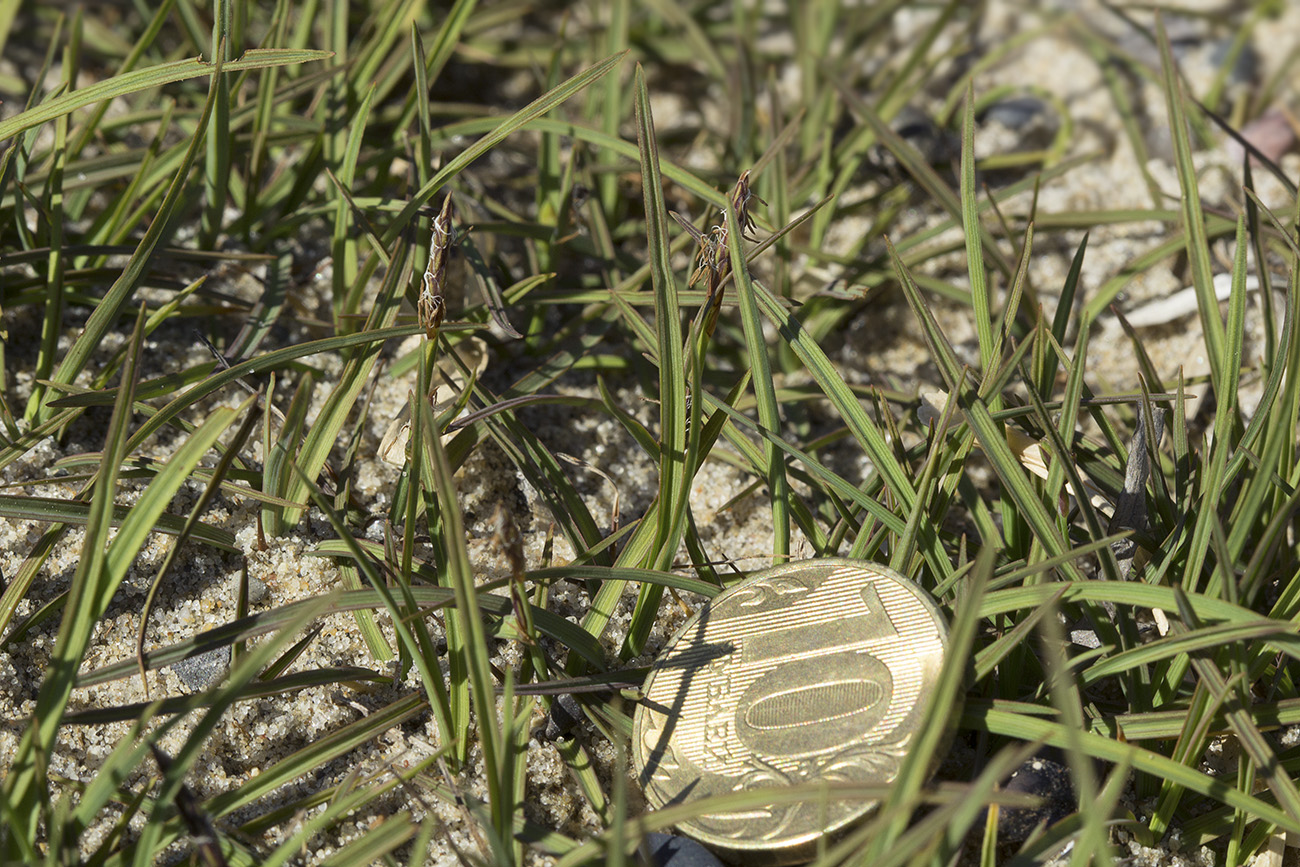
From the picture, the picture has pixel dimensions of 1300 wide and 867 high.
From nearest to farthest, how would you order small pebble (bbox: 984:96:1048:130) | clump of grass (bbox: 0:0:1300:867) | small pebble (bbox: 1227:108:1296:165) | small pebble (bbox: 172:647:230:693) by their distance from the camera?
clump of grass (bbox: 0:0:1300:867)
small pebble (bbox: 172:647:230:693)
small pebble (bbox: 1227:108:1296:165)
small pebble (bbox: 984:96:1048:130)

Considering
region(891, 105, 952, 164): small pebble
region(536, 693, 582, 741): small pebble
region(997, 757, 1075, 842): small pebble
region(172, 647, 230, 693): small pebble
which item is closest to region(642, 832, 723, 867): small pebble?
region(536, 693, 582, 741): small pebble

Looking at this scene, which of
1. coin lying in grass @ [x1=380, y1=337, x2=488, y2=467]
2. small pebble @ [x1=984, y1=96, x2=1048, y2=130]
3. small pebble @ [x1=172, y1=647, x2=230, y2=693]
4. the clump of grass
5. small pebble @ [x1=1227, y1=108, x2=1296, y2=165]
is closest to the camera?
the clump of grass

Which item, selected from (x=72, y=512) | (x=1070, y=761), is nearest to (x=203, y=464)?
(x=72, y=512)

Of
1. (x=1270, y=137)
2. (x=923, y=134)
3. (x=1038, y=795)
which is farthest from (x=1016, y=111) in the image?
(x=1038, y=795)

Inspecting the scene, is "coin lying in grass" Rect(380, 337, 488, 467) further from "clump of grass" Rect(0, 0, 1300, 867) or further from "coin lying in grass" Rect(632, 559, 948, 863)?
"coin lying in grass" Rect(632, 559, 948, 863)

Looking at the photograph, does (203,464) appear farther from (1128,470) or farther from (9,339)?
(1128,470)

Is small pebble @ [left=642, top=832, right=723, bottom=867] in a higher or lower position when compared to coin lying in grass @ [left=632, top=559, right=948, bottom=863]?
lower

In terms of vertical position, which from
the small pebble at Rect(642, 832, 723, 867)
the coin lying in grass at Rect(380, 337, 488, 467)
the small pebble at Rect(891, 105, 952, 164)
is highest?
the small pebble at Rect(891, 105, 952, 164)
